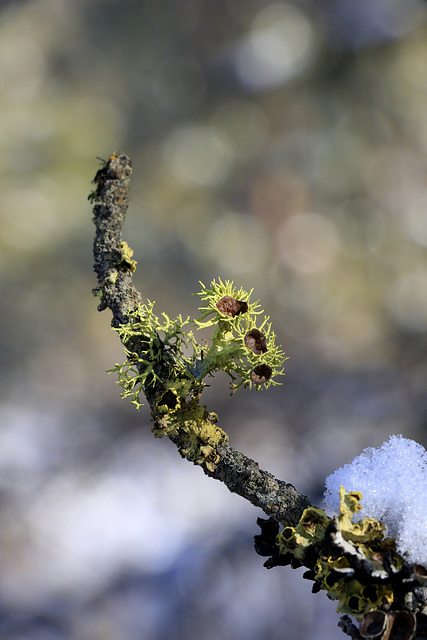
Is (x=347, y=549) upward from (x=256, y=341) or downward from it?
downward

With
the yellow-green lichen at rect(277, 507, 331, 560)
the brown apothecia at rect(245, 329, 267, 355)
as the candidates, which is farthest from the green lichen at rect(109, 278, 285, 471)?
the yellow-green lichen at rect(277, 507, 331, 560)

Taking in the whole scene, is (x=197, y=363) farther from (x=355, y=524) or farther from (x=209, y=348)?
(x=355, y=524)

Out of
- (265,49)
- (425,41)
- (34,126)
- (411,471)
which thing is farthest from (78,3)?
(411,471)

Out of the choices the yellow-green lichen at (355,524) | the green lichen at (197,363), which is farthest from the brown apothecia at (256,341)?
the yellow-green lichen at (355,524)

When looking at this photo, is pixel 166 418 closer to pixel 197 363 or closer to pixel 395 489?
pixel 197 363

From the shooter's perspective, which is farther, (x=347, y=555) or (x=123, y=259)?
(x=123, y=259)

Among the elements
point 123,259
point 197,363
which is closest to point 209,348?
point 197,363

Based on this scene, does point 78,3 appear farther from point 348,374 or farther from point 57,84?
point 348,374

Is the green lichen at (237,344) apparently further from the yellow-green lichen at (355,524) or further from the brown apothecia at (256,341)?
the yellow-green lichen at (355,524)
